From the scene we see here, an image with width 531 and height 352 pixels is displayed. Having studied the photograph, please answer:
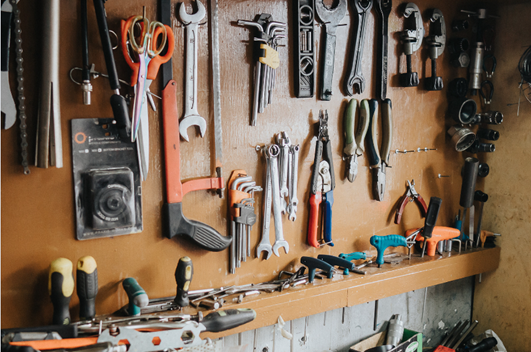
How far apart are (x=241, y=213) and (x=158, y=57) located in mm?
691

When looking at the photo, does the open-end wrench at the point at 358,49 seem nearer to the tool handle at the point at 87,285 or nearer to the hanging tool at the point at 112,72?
the hanging tool at the point at 112,72

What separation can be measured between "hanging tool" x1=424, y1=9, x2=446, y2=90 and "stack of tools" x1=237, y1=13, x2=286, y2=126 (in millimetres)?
915

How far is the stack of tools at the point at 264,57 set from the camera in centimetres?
182

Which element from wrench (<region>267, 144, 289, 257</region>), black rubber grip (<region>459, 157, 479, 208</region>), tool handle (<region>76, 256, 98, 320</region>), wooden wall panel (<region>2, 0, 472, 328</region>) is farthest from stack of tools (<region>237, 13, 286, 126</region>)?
black rubber grip (<region>459, 157, 479, 208</region>)

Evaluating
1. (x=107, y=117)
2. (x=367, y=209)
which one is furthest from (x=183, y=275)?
(x=367, y=209)

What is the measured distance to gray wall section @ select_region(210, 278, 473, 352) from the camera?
2053 mm

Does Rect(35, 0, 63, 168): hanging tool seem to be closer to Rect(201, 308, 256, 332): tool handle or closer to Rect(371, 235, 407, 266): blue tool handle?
Rect(201, 308, 256, 332): tool handle

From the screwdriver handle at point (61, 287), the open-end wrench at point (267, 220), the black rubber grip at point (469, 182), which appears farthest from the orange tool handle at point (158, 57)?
the black rubber grip at point (469, 182)

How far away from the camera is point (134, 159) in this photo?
64.6 inches

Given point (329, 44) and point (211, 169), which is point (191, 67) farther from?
point (329, 44)

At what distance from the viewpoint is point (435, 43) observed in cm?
233

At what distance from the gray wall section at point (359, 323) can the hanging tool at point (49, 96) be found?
1.03m

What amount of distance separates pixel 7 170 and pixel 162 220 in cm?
55

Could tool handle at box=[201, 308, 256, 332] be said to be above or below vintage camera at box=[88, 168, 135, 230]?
below
